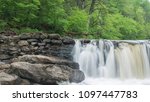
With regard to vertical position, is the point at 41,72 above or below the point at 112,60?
above

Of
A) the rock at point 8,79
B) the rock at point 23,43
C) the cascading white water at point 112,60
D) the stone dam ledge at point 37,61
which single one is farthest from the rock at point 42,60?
the rock at point 8,79

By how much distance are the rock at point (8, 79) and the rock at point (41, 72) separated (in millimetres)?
395

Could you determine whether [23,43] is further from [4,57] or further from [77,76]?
[77,76]

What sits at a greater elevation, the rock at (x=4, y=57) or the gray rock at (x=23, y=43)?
the gray rock at (x=23, y=43)

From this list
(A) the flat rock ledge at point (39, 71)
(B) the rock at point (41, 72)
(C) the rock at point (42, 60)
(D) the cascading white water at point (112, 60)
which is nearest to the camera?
(A) the flat rock ledge at point (39, 71)

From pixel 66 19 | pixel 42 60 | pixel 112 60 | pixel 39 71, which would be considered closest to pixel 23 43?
pixel 42 60

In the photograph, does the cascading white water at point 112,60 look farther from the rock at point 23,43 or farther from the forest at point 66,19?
the forest at point 66,19

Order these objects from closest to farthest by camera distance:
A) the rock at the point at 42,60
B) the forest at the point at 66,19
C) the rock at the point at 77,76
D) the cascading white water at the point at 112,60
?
the rock at the point at 42,60 < the rock at the point at 77,76 < the cascading white water at the point at 112,60 < the forest at the point at 66,19

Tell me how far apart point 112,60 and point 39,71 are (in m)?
4.35

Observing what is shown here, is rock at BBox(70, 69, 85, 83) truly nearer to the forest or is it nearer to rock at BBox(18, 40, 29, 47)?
rock at BBox(18, 40, 29, 47)

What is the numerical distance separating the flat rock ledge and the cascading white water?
116 cm

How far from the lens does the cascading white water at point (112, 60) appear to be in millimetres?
16859

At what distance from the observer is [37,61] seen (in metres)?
14.9

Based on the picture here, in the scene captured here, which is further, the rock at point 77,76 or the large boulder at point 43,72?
the rock at point 77,76
